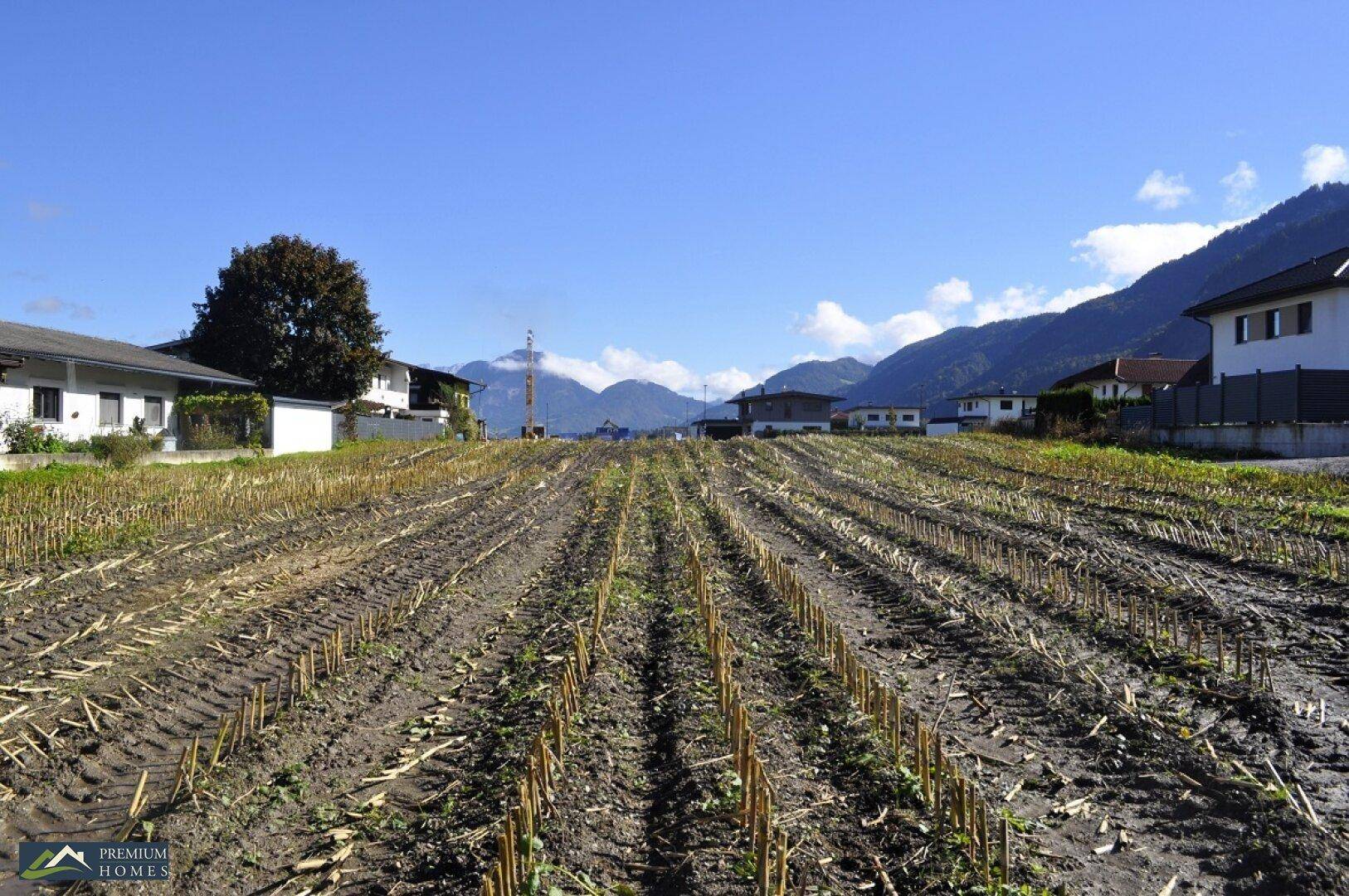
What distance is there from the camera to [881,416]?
278 feet

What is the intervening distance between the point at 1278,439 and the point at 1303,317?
6749 millimetres

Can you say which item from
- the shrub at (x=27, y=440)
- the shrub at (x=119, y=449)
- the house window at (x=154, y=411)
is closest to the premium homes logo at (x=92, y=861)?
the shrub at (x=119, y=449)

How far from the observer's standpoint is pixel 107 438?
21.3 meters

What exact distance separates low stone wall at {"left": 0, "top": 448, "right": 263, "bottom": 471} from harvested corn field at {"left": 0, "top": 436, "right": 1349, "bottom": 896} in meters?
7.85

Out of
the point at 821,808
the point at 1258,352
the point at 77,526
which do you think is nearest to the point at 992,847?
the point at 821,808

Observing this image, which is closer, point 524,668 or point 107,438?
point 524,668

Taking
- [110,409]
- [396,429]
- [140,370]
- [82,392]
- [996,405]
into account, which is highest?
[996,405]

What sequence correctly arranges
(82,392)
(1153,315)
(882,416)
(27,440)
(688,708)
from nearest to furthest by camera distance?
1. (688,708)
2. (27,440)
3. (82,392)
4. (882,416)
5. (1153,315)

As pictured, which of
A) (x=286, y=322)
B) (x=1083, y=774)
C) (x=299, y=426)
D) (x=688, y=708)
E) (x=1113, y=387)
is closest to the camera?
(x=1083, y=774)

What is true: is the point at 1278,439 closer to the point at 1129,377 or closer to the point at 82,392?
the point at 82,392

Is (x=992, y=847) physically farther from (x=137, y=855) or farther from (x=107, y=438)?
(x=107, y=438)

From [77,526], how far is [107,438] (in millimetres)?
10900

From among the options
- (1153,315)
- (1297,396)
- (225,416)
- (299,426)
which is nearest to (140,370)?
(225,416)

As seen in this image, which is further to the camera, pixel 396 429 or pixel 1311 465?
pixel 396 429
